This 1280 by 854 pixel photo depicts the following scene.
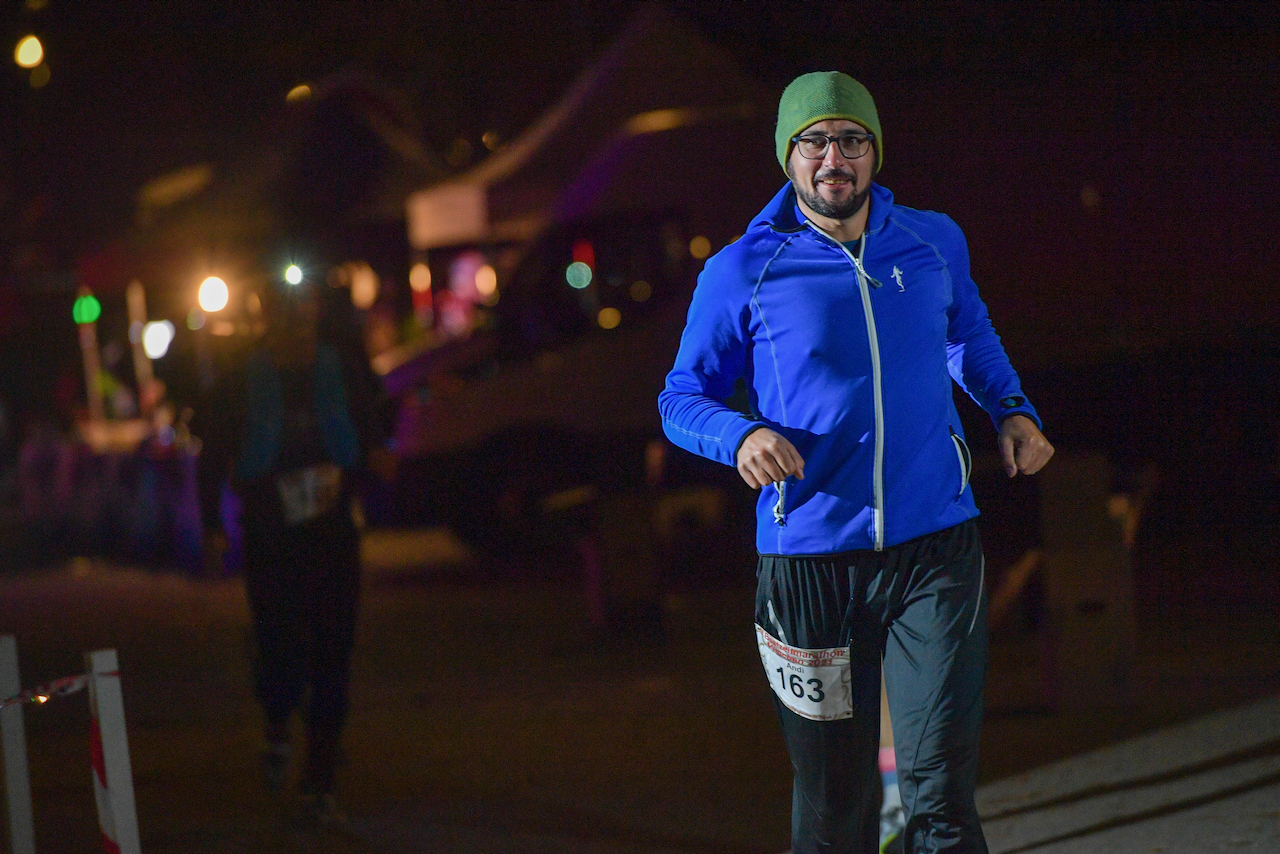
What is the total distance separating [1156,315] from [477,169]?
28.3ft

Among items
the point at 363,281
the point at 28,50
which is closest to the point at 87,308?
the point at 363,281

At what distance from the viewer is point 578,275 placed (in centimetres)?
1279

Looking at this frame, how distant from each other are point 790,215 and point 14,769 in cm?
296

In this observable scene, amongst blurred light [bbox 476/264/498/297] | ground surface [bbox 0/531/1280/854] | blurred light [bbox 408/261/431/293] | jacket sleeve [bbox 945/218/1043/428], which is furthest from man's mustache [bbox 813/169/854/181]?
blurred light [bbox 408/261/431/293]

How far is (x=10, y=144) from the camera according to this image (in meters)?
29.0

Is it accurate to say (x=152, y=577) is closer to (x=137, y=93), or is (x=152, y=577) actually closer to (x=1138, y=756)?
(x=1138, y=756)

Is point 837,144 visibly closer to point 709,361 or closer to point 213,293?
point 709,361

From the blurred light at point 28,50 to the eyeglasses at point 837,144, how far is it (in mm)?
15755

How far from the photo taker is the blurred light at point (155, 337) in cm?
2038

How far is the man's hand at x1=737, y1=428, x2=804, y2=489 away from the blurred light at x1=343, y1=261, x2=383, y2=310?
17.4m

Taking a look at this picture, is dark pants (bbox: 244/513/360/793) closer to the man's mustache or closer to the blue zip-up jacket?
the blue zip-up jacket

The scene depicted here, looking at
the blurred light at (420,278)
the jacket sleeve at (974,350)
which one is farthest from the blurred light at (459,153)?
the jacket sleeve at (974,350)

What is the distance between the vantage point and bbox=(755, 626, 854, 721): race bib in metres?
3.23

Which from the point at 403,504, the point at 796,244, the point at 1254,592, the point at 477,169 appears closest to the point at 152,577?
the point at 403,504
